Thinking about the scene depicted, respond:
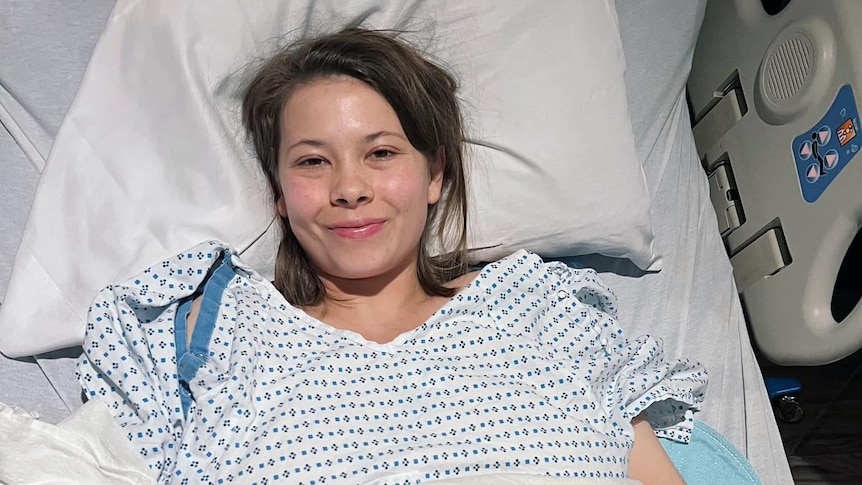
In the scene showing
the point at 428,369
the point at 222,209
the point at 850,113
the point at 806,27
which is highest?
the point at 806,27

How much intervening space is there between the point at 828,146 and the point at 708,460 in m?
0.57

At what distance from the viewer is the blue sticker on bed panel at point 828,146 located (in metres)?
1.66

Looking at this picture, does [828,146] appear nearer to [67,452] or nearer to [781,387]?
[781,387]

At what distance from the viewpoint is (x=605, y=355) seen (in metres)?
1.56

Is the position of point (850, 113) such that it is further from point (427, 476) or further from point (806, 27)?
point (427, 476)

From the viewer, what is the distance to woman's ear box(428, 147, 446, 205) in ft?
5.26

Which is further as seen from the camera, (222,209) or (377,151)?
(222,209)

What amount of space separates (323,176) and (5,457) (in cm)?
56

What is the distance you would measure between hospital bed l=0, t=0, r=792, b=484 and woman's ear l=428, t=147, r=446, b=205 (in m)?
0.27

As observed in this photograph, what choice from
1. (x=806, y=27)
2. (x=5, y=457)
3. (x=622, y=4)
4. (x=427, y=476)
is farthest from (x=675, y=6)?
(x=5, y=457)

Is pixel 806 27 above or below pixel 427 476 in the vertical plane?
above

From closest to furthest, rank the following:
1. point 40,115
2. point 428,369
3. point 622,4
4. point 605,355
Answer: point 428,369 → point 605,355 → point 40,115 → point 622,4

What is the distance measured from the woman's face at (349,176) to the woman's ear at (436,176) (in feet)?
0.26

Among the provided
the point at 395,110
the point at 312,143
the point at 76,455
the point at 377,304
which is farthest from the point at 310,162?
the point at 76,455
